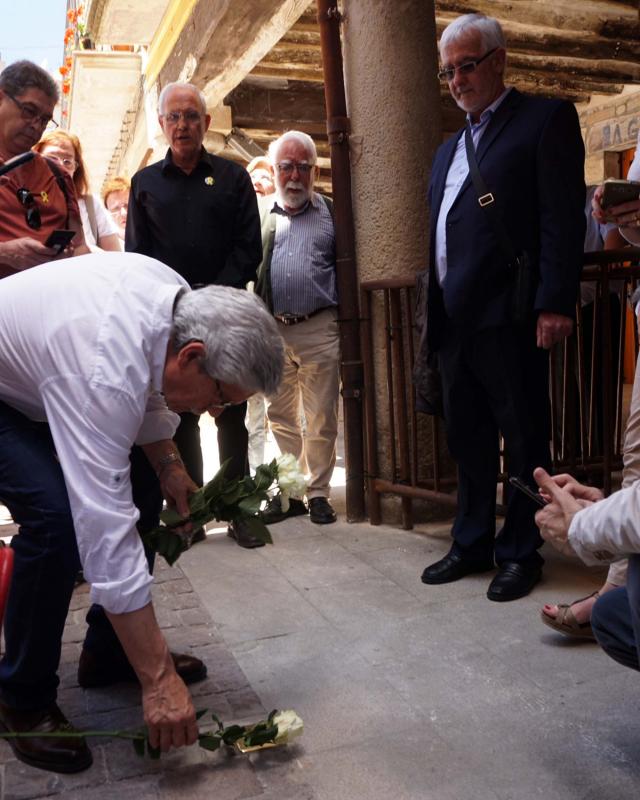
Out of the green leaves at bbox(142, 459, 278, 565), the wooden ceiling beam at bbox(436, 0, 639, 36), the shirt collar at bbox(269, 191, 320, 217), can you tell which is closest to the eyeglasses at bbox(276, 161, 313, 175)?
the shirt collar at bbox(269, 191, 320, 217)

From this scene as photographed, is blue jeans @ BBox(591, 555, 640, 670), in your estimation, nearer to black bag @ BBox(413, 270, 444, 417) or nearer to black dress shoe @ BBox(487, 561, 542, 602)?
black dress shoe @ BBox(487, 561, 542, 602)

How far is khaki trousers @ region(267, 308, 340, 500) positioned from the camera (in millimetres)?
4652

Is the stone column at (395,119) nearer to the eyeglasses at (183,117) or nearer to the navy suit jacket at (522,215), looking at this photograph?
the eyeglasses at (183,117)

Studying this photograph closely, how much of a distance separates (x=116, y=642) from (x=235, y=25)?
5591 millimetres

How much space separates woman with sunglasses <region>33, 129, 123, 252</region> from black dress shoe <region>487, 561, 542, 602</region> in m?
2.31

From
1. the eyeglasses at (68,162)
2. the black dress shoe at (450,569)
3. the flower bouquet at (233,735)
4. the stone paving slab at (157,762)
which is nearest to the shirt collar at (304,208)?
the eyeglasses at (68,162)

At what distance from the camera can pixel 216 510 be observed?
2625 millimetres

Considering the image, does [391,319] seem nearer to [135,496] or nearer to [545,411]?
[545,411]

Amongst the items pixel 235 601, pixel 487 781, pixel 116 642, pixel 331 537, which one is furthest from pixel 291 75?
pixel 487 781

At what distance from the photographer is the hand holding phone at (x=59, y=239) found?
11.7 feet

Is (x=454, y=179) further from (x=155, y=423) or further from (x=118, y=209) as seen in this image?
(x=118, y=209)

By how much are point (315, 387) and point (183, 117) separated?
149 cm

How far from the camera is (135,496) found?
A: 2.64 m

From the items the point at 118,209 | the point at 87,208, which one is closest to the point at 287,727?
the point at 87,208
